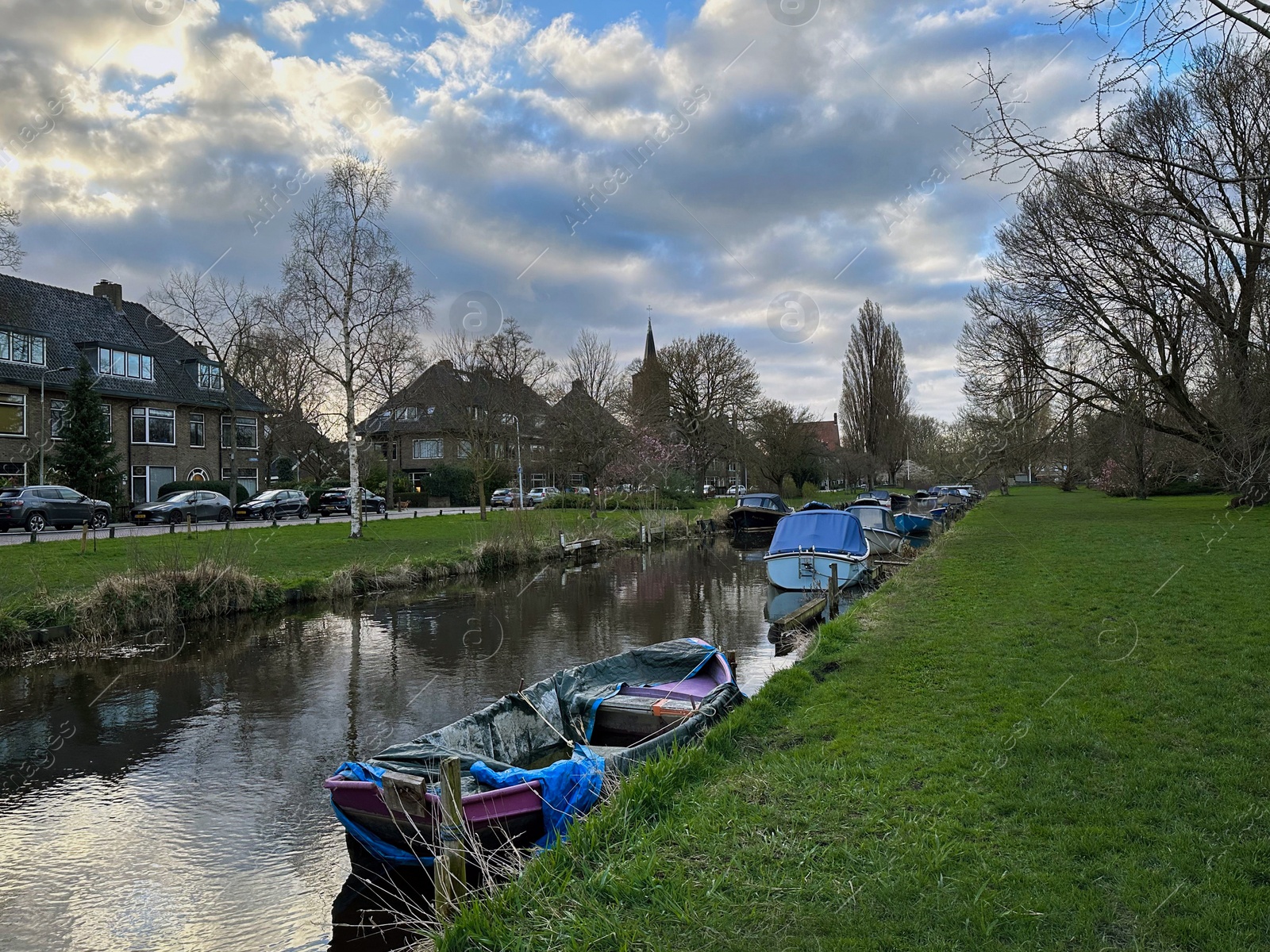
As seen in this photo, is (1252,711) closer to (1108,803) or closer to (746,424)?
(1108,803)

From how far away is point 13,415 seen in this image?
118ft

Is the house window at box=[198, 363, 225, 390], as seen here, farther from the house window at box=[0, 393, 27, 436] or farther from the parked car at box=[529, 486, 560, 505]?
the parked car at box=[529, 486, 560, 505]

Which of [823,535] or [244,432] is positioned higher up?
[244,432]

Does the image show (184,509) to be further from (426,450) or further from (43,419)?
(426,450)

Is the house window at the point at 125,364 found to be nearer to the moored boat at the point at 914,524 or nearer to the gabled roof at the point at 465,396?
the gabled roof at the point at 465,396

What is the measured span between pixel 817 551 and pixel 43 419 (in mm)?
34203

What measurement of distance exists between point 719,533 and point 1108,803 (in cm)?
3989

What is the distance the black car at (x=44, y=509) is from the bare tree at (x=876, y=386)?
62.7 meters

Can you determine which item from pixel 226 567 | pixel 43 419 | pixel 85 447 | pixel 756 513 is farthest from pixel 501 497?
pixel 226 567

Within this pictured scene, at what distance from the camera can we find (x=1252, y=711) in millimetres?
6535

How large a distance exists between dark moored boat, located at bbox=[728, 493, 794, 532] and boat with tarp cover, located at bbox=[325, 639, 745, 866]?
3424 cm

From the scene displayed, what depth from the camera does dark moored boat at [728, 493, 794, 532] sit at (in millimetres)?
44625

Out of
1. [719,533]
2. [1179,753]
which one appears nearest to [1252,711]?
[1179,753]

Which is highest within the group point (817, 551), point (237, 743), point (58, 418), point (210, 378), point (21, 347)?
point (21, 347)
